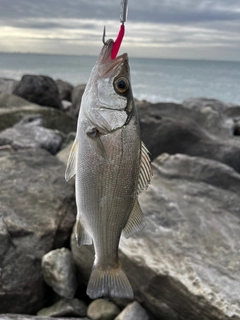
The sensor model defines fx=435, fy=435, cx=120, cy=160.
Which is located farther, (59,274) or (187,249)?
(59,274)

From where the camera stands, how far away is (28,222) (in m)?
5.25

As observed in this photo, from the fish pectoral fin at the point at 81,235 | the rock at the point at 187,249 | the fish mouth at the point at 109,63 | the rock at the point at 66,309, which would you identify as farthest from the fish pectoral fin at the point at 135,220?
the rock at the point at 66,309

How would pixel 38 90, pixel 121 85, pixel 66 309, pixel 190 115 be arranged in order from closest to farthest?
pixel 121 85 < pixel 66 309 < pixel 190 115 < pixel 38 90

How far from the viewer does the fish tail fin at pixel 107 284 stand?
9.35 feet

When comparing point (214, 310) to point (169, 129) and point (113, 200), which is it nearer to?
point (113, 200)

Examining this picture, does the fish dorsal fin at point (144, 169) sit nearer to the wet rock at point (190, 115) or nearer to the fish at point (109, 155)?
the fish at point (109, 155)

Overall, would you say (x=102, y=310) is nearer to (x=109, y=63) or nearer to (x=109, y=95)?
(x=109, y=95)

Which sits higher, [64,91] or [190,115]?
[190,115]

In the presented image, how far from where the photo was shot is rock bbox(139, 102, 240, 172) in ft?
27.3

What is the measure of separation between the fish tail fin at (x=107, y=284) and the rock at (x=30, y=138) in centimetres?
545

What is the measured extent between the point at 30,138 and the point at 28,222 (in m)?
3.42

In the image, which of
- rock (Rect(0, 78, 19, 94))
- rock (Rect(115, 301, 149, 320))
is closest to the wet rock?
rock (Rect(115, 301, 149, 320))

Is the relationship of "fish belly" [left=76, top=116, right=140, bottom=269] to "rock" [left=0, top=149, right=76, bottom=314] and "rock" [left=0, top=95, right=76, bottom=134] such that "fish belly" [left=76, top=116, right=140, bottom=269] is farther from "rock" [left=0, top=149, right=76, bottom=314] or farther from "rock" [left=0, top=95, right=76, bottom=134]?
"rock" [left=0, top=95, right=76, bottom=134]

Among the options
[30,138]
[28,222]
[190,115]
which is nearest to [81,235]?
[28,222]
